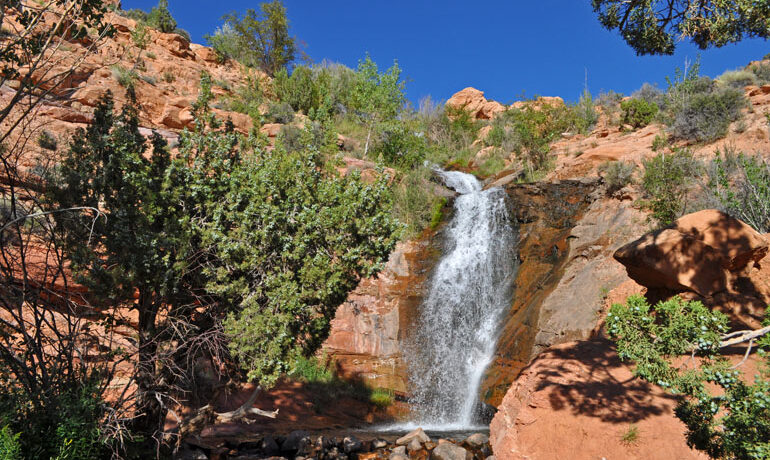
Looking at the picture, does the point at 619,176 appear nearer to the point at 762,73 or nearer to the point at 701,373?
the point at 701,373

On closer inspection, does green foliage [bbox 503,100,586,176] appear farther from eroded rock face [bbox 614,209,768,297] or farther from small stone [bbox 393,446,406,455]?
small stone [bbox 393,446,406,455]

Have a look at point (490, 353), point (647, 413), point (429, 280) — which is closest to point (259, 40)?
point (429, 280)

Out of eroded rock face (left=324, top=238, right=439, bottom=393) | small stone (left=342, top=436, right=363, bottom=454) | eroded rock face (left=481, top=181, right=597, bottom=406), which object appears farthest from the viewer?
eroded rock face (left=324, top=238, right=439, bottom=393)

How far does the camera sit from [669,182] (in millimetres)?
13922

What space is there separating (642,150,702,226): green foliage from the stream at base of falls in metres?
4.60

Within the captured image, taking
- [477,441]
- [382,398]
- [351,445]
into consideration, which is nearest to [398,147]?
[382,398]

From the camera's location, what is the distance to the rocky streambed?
887 cm

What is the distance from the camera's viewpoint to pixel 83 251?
6.30 meters

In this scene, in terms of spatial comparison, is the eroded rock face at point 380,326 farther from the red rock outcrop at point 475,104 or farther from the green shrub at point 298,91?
the red rock outcrop at point 475,104

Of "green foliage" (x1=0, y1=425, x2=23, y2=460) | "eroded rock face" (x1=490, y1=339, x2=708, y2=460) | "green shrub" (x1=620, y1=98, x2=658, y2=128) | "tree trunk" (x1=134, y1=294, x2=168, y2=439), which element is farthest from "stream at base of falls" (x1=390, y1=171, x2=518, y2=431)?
"green shrub" (x1=620, y1=98, x2=658, y2=128)

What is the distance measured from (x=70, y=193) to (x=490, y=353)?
11.5 m

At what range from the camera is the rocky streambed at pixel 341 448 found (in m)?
8.87

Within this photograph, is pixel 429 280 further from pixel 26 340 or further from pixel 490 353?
pixel 26 340

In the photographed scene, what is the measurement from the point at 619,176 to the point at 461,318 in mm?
7519
